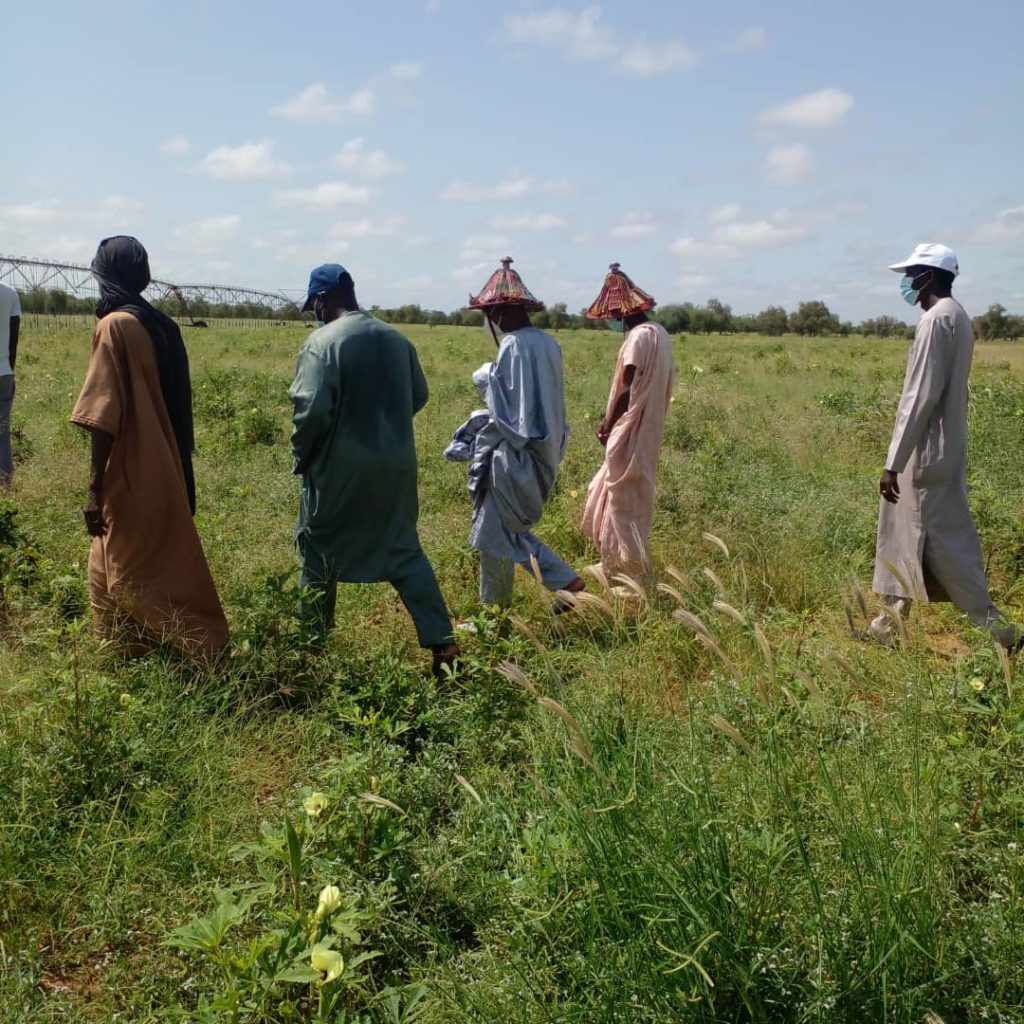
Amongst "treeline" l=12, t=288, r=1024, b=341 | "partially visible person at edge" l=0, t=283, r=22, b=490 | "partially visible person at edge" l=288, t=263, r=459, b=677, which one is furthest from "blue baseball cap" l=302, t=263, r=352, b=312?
"treeline" l=12, t=288, r=1024, b=341

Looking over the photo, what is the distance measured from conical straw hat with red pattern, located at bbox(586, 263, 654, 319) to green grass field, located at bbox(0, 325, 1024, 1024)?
1485mm

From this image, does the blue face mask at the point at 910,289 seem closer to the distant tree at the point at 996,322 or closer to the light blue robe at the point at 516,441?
the light blue robe at the point at 516,441

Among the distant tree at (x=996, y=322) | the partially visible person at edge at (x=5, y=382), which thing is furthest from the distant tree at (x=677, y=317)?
the partially visible person at edge at (x=5, y=382)

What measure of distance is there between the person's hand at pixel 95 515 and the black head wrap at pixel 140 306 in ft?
1.10

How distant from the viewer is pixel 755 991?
1695 millimetres

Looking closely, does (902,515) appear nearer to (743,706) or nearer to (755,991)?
(743,706)

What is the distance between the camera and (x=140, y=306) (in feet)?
11.6

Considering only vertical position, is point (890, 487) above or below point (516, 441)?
below

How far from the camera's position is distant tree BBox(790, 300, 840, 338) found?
49.4 m

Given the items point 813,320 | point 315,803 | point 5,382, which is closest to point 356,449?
point 315,803

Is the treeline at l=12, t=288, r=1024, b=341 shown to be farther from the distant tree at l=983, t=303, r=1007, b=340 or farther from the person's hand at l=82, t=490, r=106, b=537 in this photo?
the person's hand at l=82, t=490, r=106, b=537

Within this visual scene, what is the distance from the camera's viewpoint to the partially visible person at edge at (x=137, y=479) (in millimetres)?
3453

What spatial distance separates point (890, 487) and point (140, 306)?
10.9 ft

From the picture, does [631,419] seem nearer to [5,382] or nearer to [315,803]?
[315,803]
